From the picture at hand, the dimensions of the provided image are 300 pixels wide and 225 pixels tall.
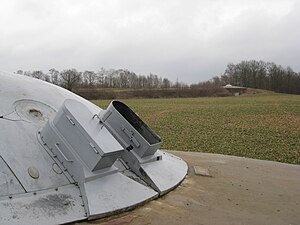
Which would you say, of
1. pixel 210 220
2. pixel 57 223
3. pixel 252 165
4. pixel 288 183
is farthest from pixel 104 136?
pixel 252 165

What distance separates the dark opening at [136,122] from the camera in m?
6.50

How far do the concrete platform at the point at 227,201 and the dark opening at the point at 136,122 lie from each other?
3.06 ft

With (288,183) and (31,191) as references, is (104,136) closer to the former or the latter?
(31,191)

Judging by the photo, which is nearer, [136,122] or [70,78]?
[136,122]

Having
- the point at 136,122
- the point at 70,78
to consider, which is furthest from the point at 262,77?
the point at 136,122

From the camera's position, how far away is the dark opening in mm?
6500

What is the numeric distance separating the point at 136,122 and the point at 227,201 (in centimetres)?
208

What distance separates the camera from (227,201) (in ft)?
17.9

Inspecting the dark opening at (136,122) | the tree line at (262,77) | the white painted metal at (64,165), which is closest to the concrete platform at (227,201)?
the white painted metal at (64,165)

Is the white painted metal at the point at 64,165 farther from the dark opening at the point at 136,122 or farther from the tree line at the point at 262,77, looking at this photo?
A: the tree line at the point at 262,77

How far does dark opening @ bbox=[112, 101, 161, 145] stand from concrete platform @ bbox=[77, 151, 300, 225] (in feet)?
3.06

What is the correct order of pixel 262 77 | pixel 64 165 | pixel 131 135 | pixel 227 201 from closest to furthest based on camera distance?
pixel 64 165 < pixel 227 201 < pixel 131 135 < pixel 262 77

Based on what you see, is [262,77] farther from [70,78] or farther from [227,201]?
[227,201]

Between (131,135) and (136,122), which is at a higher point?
(136,122)
